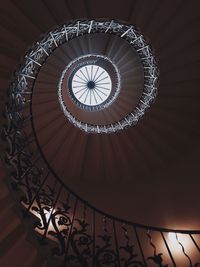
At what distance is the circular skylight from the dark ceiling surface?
10.1ft

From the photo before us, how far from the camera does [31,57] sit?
6438mm

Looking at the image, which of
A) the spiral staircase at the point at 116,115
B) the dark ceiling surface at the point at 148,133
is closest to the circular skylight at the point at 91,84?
the spiral staircase at the point at 116,115

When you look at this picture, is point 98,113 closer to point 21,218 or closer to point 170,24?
point 170,24

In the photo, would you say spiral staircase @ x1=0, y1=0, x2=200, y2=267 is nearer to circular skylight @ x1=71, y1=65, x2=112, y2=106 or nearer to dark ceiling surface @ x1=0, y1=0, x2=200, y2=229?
dark ceiling surface @ x1=0, y1=0, x2=200, y2=229

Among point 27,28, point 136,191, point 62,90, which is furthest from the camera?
point 62,90

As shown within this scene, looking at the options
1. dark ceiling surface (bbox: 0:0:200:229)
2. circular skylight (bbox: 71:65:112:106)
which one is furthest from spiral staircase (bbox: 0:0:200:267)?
circular skylight (bbox: 71:65:112:106)

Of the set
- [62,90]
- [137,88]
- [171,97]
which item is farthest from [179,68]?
[62,90]

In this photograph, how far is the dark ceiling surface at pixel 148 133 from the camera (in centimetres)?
631

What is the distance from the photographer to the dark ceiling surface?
6311mm

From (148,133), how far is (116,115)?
132 centimetres

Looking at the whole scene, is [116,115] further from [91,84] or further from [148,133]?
[91,84]

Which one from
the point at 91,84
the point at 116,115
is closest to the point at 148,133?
the point at 116,115

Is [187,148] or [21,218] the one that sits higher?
[187,148]

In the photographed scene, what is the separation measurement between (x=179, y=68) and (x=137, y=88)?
1.54 meters
